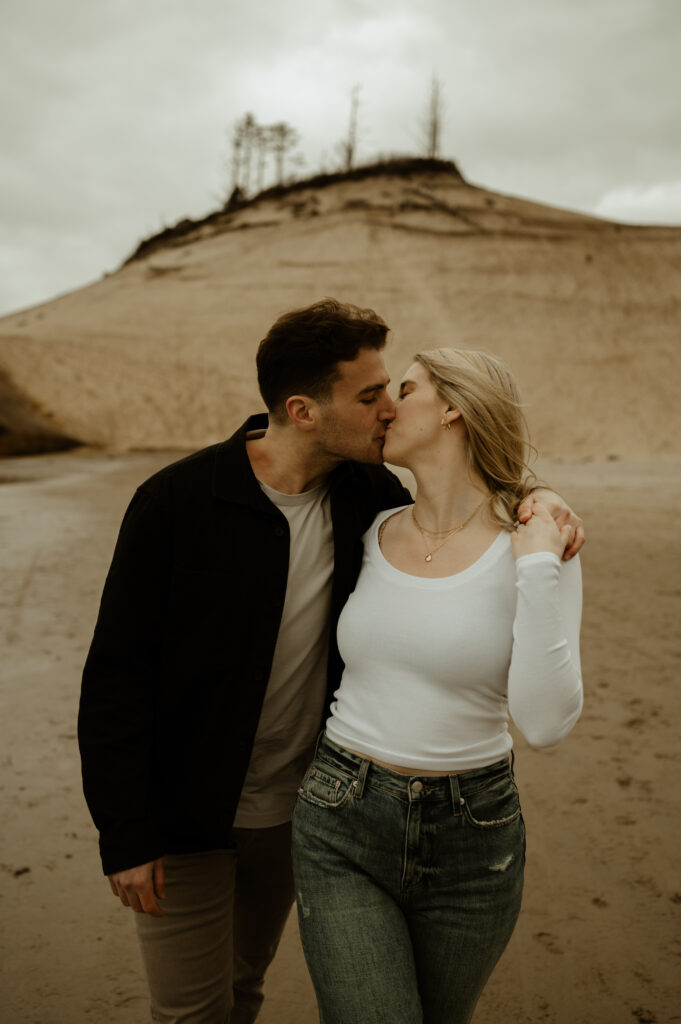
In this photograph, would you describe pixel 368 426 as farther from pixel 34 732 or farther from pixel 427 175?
pixel 427 175

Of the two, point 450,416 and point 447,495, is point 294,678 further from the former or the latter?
point 450,416

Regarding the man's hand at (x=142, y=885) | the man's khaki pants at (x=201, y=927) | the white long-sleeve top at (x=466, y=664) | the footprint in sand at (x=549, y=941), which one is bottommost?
the footprint in sand at (x=549, y=941)

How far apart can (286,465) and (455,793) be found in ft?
3.43

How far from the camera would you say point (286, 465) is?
8.03ft

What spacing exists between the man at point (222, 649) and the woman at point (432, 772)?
0.24 m

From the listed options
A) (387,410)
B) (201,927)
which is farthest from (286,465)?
(201,927)

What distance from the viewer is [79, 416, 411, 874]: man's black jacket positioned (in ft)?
7.21

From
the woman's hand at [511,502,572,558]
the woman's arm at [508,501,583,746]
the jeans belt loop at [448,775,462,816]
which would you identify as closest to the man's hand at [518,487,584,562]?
the woman's hand at [511,502,572,558]

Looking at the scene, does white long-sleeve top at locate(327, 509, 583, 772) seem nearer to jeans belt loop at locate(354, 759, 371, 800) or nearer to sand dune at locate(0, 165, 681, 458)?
jeans belt loop at locate(354, 759, 371, 800)

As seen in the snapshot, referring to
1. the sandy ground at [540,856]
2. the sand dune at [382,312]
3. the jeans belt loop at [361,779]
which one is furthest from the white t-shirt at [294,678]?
the sand dune at [382,312]

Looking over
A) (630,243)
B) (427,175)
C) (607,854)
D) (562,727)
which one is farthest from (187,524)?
(427,175)

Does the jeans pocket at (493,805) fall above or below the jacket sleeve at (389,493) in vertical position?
A: below

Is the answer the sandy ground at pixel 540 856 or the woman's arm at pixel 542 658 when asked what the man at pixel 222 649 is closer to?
the woman's arm at pixel 542 658

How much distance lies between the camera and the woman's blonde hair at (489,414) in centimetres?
227
